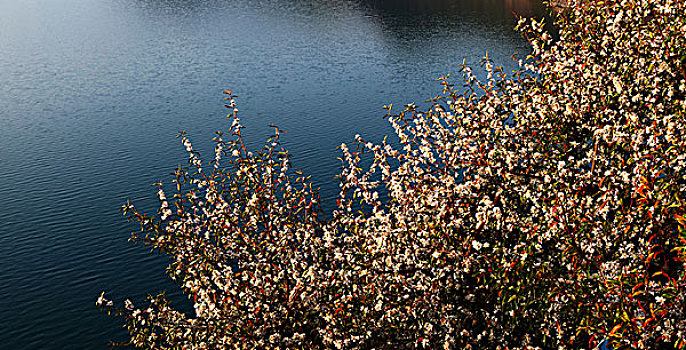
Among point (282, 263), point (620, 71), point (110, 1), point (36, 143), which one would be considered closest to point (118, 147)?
point (36, 143)

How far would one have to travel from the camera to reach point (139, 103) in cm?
4588

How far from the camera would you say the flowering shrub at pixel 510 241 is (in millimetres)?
9055

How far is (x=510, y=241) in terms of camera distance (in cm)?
1141

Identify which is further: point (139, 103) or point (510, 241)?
point (139, 103)

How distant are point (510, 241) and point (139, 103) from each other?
4033 centimetres

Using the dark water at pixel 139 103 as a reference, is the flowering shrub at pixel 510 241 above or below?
below

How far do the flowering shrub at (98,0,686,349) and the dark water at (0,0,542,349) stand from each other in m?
12.1

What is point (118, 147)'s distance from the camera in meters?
37.0

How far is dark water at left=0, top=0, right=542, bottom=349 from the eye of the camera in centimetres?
2400

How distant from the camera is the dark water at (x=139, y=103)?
24000 millimetres

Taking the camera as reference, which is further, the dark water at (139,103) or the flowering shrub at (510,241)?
the dark water at (139,103)

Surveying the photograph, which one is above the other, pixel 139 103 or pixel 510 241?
pixel 139 103

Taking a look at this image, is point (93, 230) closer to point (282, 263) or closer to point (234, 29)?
point (282, 263)

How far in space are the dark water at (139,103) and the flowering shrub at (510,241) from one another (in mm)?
12078
